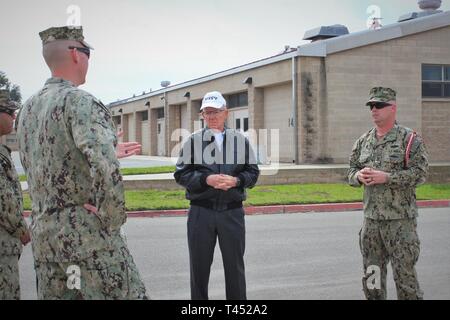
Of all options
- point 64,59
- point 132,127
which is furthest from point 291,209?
point 132,127

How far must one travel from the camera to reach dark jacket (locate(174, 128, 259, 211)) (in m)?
4.74

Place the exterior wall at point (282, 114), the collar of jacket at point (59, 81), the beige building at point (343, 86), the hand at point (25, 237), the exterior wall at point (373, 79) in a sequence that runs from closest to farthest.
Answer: the collar of jacket at point (59, 81) < the hand at point (25, 237) < the beige building at point (343, 86) < the exterior wall at point (373, 79) < the exterior wall at point (282, 114)

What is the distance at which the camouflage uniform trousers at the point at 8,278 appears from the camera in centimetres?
386

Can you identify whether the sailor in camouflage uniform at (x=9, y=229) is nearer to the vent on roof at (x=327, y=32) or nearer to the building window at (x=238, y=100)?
the vent on roof at (x=327, y=32)

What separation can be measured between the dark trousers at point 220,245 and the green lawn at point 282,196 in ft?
26.8

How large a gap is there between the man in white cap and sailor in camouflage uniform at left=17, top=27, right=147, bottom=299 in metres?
1.64

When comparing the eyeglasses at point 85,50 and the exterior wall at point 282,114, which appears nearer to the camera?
the eyeglasses at point 85,50

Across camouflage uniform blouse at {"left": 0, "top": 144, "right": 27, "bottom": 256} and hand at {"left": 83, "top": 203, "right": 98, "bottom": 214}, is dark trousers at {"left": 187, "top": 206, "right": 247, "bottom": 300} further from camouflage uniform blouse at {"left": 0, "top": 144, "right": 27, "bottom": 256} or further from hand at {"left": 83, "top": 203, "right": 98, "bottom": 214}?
hand at {"left": 83, "top": 203, "right": 98, "bottom": 214}

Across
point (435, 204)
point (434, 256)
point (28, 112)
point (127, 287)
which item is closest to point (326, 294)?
point (434, 256)

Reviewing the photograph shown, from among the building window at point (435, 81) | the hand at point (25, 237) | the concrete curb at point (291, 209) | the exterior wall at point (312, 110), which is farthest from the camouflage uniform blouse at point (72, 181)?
the building window at point (435, 81)

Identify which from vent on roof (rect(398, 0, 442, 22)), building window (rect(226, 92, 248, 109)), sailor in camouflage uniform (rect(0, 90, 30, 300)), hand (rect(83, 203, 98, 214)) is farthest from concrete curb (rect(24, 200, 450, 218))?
building window (rect(226, 92, 248, 109))

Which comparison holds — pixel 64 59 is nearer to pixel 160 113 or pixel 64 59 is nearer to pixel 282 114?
pixel 282 114
